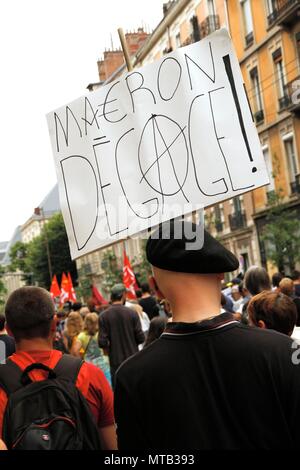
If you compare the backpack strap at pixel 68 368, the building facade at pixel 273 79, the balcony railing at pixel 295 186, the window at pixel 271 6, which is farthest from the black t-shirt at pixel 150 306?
the window at pixel 271 6

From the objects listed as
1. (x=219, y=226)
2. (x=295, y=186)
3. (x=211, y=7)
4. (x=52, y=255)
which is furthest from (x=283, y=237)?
(x=52, y=255)

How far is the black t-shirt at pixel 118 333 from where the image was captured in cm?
979

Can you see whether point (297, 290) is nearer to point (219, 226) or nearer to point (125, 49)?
point (125, 49)

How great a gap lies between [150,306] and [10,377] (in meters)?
8.85

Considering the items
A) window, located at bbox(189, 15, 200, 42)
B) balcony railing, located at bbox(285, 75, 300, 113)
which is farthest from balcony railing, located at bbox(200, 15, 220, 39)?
balcony railing, located at bbox(285, 75, 300, 113)

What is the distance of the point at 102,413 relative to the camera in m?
3.64

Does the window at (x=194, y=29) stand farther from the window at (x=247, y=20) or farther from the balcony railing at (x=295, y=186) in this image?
the balcony railing at (x=295, y=186)

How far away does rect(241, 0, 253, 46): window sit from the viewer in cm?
3553

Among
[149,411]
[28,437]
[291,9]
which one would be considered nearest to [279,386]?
[149,411]

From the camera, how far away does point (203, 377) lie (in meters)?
2.46

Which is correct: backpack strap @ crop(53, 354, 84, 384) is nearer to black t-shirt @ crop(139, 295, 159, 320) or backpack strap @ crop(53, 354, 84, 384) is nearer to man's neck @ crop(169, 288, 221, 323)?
man's neck @ crop(169, 288, 221, 323)

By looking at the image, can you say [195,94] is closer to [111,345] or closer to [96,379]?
[96,379]

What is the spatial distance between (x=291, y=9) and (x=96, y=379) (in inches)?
1137

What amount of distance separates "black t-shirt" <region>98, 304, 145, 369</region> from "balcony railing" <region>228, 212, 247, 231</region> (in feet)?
91.3
